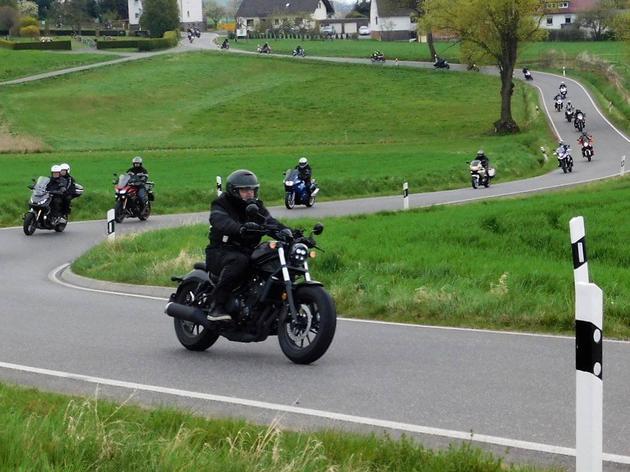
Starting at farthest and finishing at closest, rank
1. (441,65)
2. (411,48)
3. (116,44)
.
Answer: (411,48) < (116,44) < (441,65)

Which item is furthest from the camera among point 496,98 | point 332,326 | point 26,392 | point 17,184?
point 496,98

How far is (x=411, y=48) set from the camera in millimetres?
139375

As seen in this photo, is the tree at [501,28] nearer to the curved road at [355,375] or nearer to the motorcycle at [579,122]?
the motorcycle at [579,122]

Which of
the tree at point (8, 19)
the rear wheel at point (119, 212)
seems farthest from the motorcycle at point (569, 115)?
the tree at point (8, 19)

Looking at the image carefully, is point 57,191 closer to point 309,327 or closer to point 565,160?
point 309,327

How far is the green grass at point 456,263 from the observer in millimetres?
13445

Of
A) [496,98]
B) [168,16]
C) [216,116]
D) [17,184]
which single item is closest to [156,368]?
[17,184]

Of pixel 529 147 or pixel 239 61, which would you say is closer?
pixel 529 147

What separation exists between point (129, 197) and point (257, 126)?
1962 inches

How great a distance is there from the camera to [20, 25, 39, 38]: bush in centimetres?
13762

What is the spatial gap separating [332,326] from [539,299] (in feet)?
13.5

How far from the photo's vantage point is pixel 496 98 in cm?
9206

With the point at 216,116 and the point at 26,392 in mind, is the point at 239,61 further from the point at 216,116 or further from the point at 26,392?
the point at 26,392

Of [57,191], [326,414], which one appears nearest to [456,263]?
[326,414]
